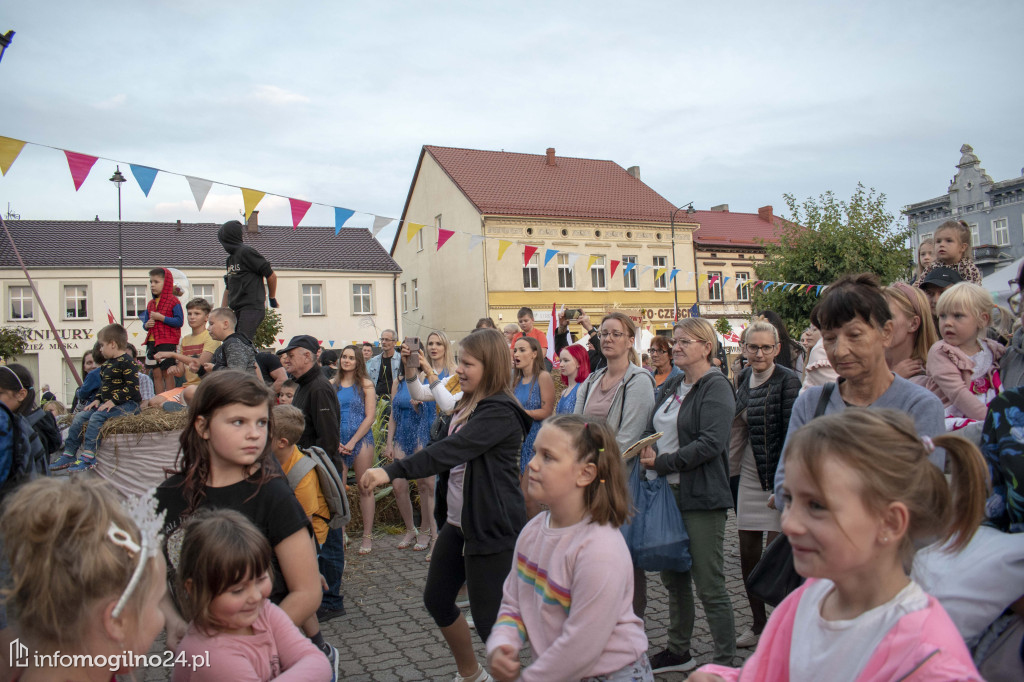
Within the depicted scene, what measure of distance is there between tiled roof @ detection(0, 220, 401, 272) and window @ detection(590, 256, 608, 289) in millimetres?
11203

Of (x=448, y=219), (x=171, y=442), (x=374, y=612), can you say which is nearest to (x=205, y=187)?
(x=171, y=442)

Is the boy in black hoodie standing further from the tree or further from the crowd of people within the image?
the tree

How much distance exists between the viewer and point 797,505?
176cm

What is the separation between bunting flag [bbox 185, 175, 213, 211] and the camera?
9.56m

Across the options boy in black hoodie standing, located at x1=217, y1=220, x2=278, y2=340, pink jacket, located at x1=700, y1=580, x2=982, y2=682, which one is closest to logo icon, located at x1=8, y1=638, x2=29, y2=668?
pink jacket, located at x1=700, y1=580, x2=982, y2=682

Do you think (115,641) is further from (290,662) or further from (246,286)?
(246,286)

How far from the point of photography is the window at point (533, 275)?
124ft

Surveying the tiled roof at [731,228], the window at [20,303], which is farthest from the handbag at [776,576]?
the tiled roof at [731,228]

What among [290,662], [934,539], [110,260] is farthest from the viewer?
[110,260]

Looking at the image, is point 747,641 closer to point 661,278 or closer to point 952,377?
point 952,377

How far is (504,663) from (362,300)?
129 feet

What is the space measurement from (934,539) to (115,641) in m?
2.02

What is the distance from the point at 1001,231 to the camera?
50250 millimetres

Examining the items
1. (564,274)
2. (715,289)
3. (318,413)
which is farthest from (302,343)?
(715,289)
